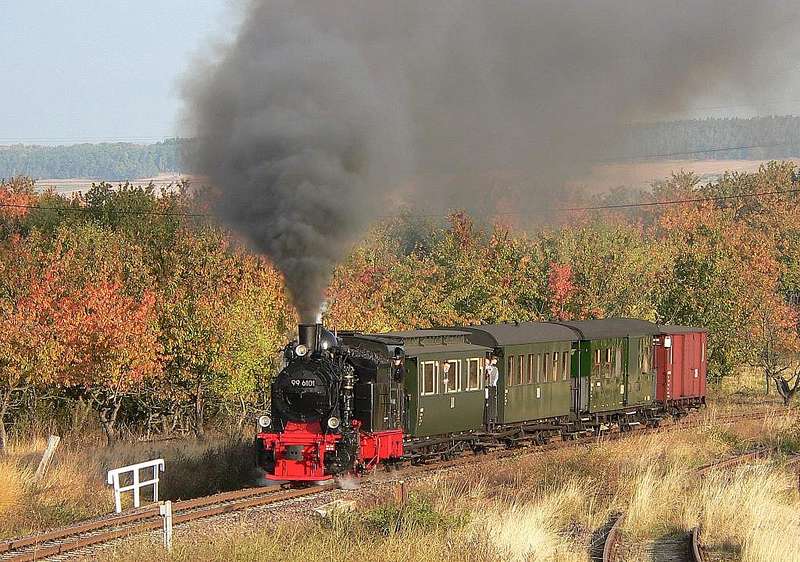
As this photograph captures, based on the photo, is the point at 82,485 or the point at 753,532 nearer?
the point at 753,532

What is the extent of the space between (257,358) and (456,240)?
18552 mm

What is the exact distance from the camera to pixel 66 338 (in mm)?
27859

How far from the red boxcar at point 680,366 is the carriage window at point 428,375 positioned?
36.1 ft

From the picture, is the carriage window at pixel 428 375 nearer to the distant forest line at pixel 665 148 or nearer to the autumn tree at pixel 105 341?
the distant forest line at pixel 665 148

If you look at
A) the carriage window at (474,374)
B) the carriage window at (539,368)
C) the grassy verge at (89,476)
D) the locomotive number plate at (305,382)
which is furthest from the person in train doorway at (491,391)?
the locomotive number plate at (305,382)

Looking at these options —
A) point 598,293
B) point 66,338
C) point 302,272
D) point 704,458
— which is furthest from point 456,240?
point 302,272

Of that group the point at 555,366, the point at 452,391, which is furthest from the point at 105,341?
the point at 452,391

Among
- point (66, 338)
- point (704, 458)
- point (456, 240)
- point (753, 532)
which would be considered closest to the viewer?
point (753, 532)

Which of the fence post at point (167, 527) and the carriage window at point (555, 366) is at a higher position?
the carriage window at point (555, 366)

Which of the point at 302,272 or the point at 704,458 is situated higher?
the point at 302,272

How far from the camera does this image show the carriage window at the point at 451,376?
19.8 meters

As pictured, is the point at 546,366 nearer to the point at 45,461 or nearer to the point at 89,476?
the point at 89,476

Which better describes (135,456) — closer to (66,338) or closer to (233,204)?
(233,204)

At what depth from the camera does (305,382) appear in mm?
17141
